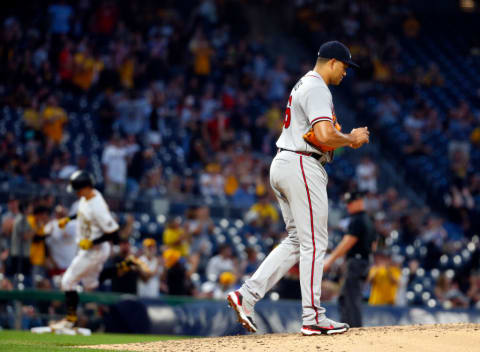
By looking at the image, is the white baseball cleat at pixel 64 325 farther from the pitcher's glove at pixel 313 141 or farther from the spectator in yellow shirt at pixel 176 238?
the spectator in yellow shirt at pixel 176 238

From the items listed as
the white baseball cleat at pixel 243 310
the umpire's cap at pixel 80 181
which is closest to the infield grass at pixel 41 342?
the white baseball cleat at pixel 243 310

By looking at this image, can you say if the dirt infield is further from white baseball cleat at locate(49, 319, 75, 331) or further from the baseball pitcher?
white baseball cleat at locate(49, 319, 75, 331)

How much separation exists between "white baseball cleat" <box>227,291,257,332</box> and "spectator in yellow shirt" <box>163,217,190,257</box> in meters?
7.57

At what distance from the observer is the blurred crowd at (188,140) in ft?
43.0

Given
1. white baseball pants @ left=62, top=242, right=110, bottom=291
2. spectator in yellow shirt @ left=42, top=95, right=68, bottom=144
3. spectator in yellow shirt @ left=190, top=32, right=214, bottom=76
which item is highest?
spectator in yellow shirt @ left=190, top=32, right=214, bottom=76

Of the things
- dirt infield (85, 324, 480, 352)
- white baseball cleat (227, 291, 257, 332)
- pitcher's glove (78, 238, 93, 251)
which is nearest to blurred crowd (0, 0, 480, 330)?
pitcher's glove (78, 238, 93, 251)

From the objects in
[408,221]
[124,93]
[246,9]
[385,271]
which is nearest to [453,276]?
[408,221]

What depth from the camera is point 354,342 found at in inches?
244

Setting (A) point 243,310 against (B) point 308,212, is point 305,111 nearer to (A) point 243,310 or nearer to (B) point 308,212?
(B) point 308,212

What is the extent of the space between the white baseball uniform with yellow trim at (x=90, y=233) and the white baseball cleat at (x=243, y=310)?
10.9 feet

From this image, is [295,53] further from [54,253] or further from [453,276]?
[54,253]

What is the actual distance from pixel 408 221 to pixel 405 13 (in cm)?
1101

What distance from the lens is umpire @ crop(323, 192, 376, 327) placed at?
31.2ft

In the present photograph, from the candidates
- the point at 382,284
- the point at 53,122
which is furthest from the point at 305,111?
the point at 53,122
